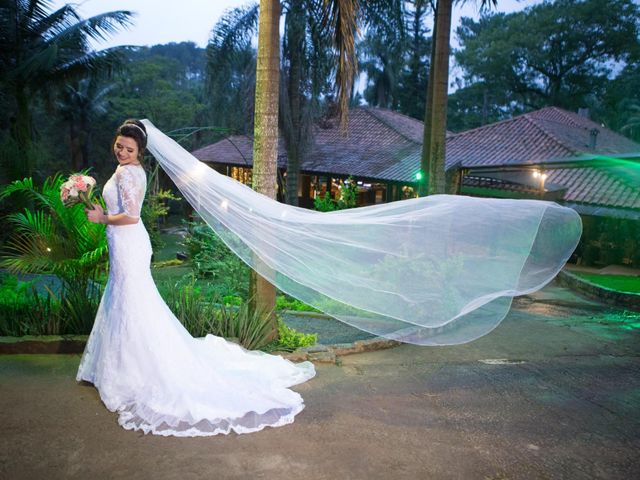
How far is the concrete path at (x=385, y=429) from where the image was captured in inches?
148

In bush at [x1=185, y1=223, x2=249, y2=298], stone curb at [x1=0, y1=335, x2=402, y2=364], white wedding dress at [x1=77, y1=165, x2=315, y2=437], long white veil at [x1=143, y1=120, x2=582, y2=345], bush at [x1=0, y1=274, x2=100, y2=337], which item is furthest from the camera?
bush at [x1=185, y1=223, x2=249, y2=298]

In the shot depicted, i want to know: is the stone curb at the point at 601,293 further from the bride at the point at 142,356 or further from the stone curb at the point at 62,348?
the bride at the point at 142,356

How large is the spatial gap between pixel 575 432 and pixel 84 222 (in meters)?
5.76

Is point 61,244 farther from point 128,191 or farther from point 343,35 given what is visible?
point 343,35

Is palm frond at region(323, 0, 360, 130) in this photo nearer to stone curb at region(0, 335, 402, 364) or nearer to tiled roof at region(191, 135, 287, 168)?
stone curb at region(0, 335, 402, 364)

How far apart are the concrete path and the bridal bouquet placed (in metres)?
1.69

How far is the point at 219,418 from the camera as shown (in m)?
4.26

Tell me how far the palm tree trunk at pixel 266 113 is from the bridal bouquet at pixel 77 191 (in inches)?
71.2

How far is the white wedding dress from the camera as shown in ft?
14.2

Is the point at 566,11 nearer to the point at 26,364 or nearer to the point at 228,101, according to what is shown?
the point at 228,101

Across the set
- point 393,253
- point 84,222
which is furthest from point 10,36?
point 393,253

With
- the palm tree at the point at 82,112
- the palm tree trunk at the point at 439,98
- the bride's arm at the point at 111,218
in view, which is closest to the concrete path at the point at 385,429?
the bride's arm at the point at 111,218

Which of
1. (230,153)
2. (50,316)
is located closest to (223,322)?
(50,316)

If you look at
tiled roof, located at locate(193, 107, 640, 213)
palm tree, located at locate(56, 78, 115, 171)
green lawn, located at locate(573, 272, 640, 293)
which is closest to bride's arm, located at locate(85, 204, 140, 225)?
green lawn, located at locate(573, 272, 640, 293)
